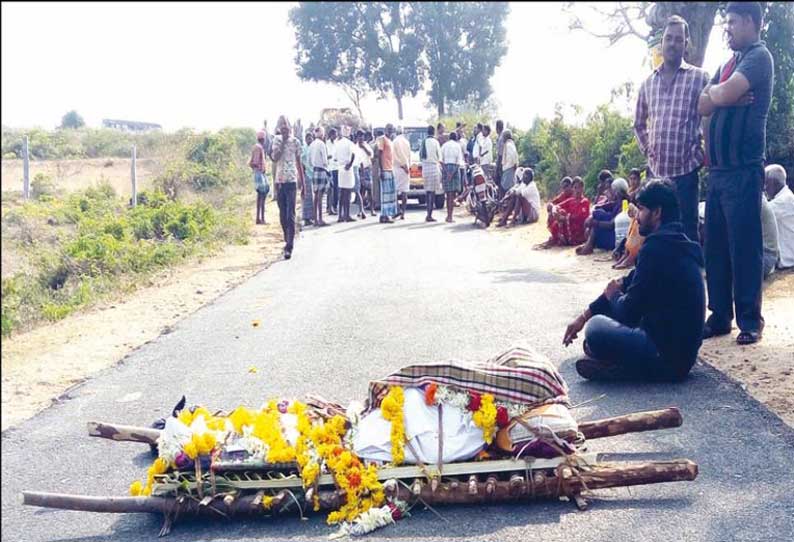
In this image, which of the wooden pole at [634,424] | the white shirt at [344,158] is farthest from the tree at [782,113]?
the wooden pole at [634,424]

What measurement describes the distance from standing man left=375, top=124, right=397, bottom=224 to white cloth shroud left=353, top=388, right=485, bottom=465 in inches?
554

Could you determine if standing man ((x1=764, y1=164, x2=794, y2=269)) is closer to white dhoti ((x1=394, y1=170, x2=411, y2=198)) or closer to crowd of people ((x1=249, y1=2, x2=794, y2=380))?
crowd of people ((x1=249, y1=2, x2=794, y2=380))

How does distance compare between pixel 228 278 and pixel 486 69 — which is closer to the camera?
pixel 486 69

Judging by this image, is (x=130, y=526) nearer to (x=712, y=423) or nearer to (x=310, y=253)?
(x=712, y=423)

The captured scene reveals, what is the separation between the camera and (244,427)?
13.6ft

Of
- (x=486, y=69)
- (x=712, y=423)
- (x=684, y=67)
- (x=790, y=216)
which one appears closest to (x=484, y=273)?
(x=790, y=216)

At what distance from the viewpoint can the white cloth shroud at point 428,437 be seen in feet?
13.2

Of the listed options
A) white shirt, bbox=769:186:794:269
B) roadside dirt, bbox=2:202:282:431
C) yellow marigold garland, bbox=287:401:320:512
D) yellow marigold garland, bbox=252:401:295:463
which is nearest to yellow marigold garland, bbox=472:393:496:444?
yellow marigold garland, bbox=287:401:320:512

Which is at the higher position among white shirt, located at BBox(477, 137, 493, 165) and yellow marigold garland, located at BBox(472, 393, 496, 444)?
white shirt, located at BBox(477, 137, 493, 165)

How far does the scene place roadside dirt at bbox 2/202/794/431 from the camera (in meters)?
5.67

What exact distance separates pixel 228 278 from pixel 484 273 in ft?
12.2

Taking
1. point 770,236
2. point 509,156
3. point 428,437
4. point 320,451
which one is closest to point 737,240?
point 770,236

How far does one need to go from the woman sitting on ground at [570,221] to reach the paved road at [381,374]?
1.83m

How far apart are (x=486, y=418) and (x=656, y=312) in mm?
1954
